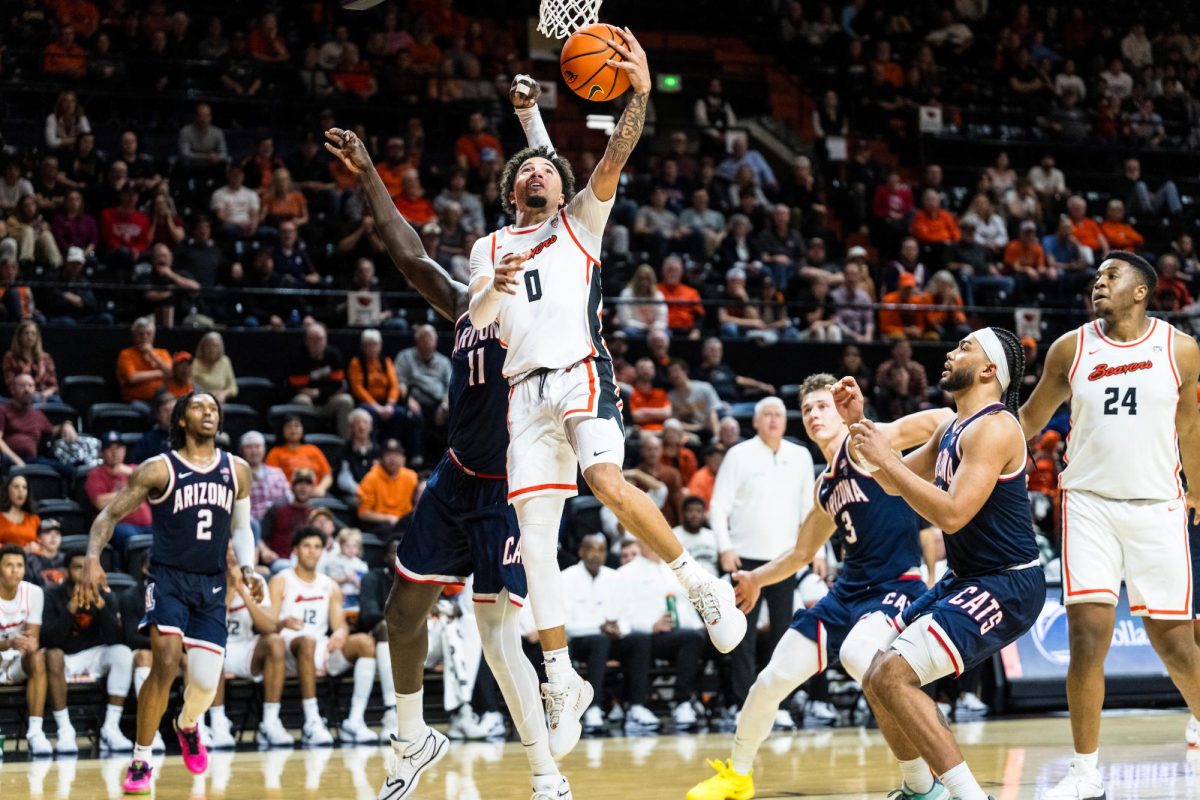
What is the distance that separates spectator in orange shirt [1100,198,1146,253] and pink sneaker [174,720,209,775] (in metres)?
14.3

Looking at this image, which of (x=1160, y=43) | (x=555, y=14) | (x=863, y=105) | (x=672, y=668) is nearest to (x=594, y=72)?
(x=555, y=14)

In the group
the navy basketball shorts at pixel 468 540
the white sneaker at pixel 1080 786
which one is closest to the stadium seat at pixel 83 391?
the navy basketball shorts at pixel 468 540

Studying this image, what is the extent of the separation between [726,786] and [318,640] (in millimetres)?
4949

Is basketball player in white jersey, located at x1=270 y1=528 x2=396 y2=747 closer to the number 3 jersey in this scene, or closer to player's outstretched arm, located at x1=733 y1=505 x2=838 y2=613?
player's outstretched arm, located at x1=733 y1=505 x2=838 y2=613

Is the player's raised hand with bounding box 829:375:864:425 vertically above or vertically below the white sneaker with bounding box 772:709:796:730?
above

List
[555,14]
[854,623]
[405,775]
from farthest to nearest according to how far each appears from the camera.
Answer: [555,14], [854,623], [405,775]

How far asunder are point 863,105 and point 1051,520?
8.57 meters

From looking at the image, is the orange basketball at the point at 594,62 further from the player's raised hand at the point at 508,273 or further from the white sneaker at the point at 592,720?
the white sneaker at the point at 592,720

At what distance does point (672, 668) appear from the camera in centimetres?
1246

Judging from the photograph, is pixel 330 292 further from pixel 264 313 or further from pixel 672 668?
pixel 672 668

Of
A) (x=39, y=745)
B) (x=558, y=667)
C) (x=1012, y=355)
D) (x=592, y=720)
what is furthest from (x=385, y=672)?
(x=1012, y=355)

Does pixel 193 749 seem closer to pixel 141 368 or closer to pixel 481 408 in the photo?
pixel 481 408

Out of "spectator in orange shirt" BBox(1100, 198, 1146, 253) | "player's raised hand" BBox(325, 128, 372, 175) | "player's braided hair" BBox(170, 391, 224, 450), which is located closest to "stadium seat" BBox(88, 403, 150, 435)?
"player's braided hair" BBox(170, 391, 224, 450)

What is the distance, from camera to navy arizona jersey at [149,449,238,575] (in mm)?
8750
